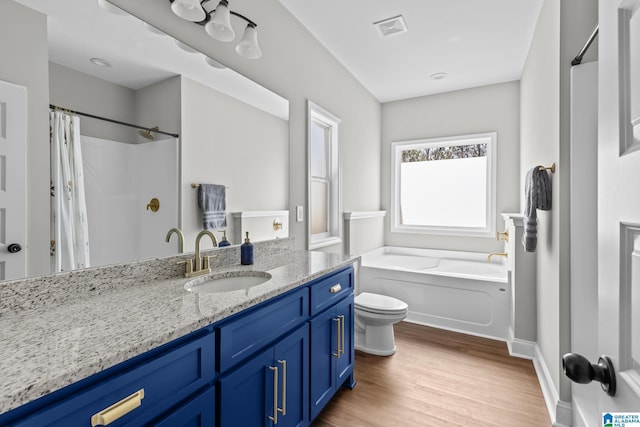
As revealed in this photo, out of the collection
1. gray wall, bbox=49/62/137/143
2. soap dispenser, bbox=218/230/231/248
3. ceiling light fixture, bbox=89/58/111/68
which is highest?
ceiling light fixture, bbox=89/58/111/68

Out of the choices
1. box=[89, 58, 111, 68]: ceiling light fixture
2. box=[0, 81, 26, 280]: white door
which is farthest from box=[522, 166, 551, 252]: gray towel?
box=[0, 81, 26, 280]: white door

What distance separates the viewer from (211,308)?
0.98 meters

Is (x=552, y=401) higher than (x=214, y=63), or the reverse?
(x=214, y=63)

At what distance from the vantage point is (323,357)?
164 centimetres

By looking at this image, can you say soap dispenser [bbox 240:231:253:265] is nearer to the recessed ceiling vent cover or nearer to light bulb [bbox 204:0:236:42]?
light bulb [bbox 204:0:236:42]

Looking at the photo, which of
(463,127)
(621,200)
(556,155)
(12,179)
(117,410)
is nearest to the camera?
(621,200)

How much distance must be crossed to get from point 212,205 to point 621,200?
5.20ft

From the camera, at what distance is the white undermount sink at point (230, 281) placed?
56.2 inches

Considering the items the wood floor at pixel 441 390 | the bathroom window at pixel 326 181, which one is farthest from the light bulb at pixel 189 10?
the wood floor at pixel 441 390

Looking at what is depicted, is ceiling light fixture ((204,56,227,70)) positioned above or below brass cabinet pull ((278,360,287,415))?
above

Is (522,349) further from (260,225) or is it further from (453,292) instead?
(260,225)

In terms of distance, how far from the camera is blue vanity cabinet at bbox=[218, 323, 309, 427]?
3.43 ft

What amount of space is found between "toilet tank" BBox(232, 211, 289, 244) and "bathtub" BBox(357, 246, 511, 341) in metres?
1.46

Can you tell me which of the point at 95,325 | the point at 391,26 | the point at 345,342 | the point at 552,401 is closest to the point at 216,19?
the point at 95,325
